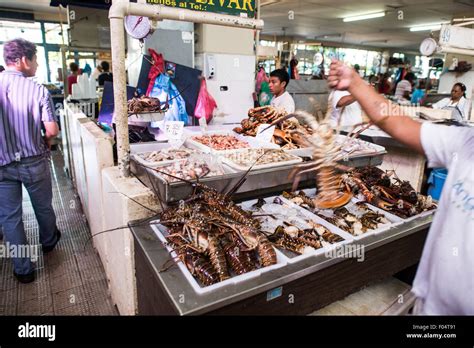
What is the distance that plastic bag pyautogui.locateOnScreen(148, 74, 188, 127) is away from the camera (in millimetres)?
4336

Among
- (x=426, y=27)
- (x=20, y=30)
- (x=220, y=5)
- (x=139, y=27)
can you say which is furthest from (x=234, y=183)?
(x=20, y=30)

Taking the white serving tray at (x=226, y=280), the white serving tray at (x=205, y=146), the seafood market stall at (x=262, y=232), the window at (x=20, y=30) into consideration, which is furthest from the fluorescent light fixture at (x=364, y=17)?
the window at (x=20, y=30)

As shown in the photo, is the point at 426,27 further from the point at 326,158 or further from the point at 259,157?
the point at 326,158

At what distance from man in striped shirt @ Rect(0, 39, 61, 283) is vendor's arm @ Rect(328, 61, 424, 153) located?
3212 millimetres

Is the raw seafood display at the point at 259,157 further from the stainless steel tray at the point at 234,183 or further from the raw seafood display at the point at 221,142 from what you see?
the raw seafood display at the point at 221,142

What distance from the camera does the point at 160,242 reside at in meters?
1.90

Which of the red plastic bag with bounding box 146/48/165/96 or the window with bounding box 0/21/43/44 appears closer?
the red plastic bag with bounding box 146/48/165/96

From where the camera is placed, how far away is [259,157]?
8.27ft

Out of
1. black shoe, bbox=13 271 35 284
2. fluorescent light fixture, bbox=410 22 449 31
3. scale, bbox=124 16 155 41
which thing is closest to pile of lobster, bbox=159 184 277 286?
scale, bbox=124 16 155 41

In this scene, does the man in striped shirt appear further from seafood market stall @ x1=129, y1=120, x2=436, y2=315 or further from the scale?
seafood market stall @ x1=129, y1=120, x2=436, y2=315

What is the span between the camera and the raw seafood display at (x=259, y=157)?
2.49 meters

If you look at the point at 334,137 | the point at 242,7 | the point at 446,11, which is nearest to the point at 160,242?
the point at 334,137

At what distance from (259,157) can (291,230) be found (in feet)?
2.34
